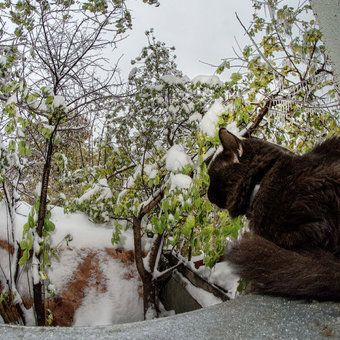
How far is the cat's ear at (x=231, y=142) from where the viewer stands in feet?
6.61

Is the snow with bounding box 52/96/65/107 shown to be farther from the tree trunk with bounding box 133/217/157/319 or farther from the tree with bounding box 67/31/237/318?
the tree trunk with bounding box 133/217/157/319

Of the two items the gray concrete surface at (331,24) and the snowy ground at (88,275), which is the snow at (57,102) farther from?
the gray concrete surface at (331,24)

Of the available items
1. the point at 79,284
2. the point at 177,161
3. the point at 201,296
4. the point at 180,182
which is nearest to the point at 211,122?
the point at 177,161

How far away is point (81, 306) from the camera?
10.5 feet

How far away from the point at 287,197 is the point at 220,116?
0.95m

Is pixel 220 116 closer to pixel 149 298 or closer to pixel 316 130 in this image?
pixel 316 130

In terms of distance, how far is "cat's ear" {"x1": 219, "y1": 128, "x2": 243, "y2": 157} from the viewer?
6.61 feet

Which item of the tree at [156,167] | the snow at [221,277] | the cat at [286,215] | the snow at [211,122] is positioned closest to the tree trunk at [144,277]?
the tree at [156,167]

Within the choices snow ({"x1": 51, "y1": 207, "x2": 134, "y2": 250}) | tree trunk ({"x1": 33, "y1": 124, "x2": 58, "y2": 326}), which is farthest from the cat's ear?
snow ({"x1": 51, "y1": 207, "x2": 134, "y2": 250})

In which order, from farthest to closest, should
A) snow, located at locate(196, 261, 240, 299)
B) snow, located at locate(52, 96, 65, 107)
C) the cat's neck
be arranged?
snow, located at locate(196, 261, 240, 299) < snow, located at locate(52, 96, 65, 107) < the cat's neck

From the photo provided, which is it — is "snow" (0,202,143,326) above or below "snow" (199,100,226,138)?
below

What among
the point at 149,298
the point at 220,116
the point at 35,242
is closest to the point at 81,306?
the point at 149,298

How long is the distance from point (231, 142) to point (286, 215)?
0.75m

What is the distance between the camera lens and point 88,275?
3.31 metres
